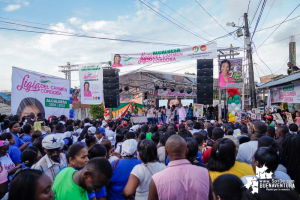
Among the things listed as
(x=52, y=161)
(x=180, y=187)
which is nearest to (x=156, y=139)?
(x=52, y=161)

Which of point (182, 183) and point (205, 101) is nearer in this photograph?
point (182, 183)

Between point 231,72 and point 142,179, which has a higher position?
point 231,72

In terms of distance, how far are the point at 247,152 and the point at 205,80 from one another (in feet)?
27.4

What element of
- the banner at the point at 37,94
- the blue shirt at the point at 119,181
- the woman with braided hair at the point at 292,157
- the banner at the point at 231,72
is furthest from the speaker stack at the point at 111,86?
the woman with braided hair at the point at 292,157

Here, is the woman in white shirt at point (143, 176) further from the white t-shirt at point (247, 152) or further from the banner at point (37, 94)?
the banner at point (37, 94)

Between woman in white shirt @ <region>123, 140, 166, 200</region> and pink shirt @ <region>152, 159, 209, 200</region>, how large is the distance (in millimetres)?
499

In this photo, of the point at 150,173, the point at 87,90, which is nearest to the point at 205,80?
the point at 87,90

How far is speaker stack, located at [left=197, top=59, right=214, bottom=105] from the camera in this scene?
11008 mm

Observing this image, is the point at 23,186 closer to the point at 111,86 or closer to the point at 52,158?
the point at 52,158

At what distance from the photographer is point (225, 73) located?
10.8 metres

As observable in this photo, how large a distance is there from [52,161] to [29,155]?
1.77 ft

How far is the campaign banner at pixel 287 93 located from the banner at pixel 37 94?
9.57 meters

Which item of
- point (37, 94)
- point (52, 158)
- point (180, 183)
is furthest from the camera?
point (37, 94)

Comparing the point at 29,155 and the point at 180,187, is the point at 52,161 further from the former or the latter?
the point at 180,187
